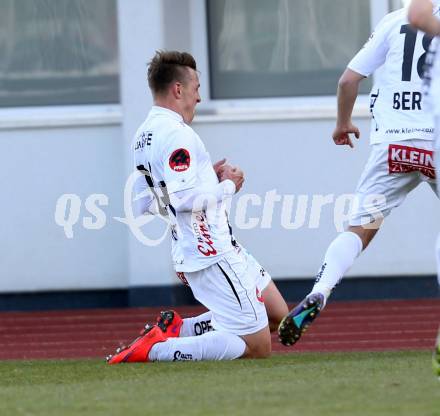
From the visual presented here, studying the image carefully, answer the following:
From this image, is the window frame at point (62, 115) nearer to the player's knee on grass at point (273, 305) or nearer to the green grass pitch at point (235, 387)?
the player's knee on grass at point (273, 305)

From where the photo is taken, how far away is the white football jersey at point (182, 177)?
260 inches

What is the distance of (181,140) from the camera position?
664 centimetres

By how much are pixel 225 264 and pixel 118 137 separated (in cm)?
438

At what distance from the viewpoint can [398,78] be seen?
6.65 metres

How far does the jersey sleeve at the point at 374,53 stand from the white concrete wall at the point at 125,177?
404 cm

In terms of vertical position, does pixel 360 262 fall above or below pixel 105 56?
below

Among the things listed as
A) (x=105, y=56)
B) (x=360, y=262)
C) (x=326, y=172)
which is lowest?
(x=360, y=262)

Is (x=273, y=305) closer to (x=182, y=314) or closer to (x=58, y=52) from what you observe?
(x=182, y=314)

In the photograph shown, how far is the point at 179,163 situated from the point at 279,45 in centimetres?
494

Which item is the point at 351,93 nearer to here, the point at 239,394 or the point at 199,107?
the point at 239,394

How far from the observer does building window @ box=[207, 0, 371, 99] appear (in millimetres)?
11242

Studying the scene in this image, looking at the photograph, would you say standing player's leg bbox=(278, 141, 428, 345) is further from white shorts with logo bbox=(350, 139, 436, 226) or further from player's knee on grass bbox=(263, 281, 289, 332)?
player's knee on grass bbox=(263, 281, 289, 332)

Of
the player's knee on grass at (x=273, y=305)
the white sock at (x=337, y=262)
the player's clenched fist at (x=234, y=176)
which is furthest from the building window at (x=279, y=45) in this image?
the white sock at (x=337, y=262)

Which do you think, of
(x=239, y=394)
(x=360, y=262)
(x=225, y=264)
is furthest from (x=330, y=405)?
(x=360, y=262)
